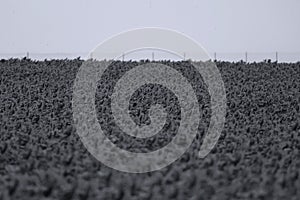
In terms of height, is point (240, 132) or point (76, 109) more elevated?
point (76, 109)

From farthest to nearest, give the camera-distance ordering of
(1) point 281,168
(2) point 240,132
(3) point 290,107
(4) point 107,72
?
(4) point 107,72 < (3) point 290,107 < (2) point 240,132 < (1) point 281,168

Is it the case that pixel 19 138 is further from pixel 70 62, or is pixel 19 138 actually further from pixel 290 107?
pixel 70 62

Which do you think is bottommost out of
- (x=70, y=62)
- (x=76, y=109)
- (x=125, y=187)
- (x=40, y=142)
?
(x=125, y=187)

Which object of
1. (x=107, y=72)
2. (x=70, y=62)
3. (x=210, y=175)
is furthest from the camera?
(x=70, y=62)

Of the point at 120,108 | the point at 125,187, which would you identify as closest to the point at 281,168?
the point at 125,187

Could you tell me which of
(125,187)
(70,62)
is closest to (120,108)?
(125,187)

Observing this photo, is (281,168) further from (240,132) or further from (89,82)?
(89,82)

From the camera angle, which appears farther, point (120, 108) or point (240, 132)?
point (120, 108)
